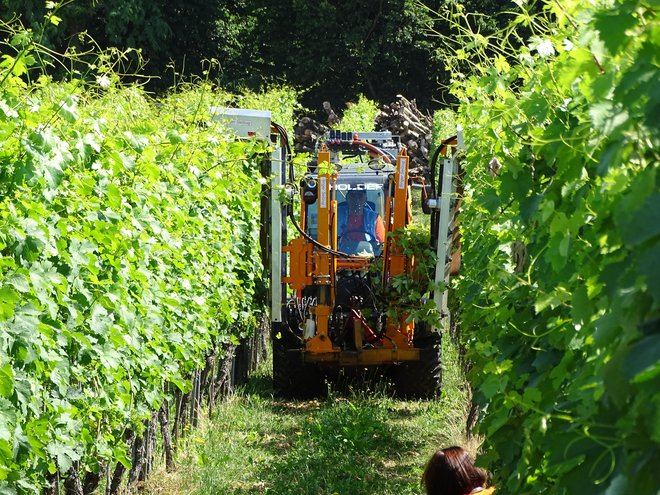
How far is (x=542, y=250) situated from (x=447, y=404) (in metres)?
7.38

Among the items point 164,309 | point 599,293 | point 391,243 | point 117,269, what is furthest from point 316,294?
point 599,293

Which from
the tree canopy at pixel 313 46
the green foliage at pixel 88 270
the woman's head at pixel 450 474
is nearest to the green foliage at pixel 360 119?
the tree canopy at pixel 313 46

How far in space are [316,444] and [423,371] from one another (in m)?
2.05

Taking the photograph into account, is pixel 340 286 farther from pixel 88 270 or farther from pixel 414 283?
pixel 88 270

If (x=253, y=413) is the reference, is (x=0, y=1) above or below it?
above

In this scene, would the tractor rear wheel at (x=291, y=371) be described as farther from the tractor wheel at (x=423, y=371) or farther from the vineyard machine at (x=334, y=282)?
the tractor wheel at (x=423, y=371)

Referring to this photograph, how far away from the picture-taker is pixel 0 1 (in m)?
40.7

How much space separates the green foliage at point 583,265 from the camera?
1991mm

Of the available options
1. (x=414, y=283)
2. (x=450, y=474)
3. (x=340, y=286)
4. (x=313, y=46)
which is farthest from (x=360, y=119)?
(x=450, y=474)

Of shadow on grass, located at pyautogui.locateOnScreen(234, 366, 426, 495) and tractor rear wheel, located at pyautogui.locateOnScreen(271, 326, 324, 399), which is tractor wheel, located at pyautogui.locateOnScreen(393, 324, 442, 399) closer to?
shadow on grass, located at pyautogui.locateOnScreen(234, 366, 426, 495)

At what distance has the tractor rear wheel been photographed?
436 inches

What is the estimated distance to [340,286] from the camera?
11.2 metres

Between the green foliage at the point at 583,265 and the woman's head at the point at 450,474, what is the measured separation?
0.52 feet

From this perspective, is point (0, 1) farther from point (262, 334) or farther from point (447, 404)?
point (447, 404)
